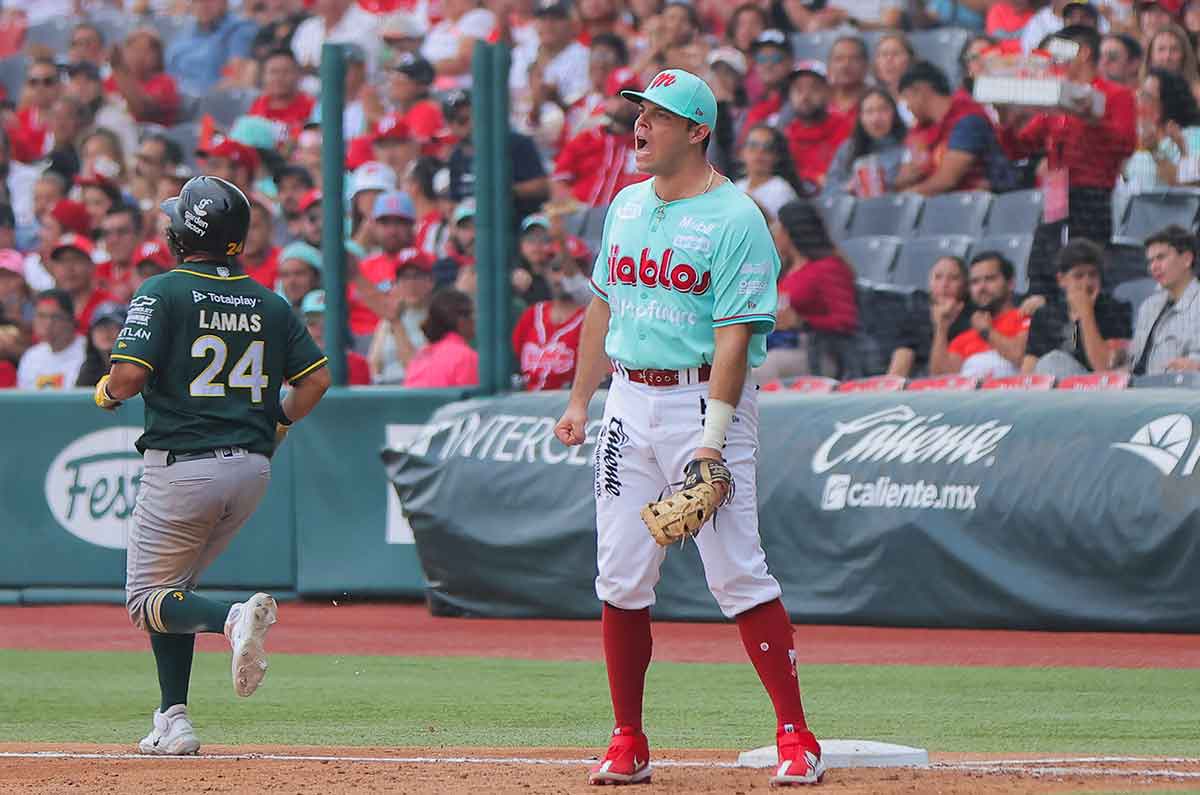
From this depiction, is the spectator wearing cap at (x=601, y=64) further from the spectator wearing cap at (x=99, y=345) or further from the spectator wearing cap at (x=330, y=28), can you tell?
the spectator wearing cap at (x=99, y=345)

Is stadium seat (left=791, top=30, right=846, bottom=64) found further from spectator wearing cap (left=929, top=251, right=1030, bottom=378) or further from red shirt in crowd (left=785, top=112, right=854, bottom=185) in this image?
spectator wearing cap (left=929, top=251, right=1030, bottom=378)

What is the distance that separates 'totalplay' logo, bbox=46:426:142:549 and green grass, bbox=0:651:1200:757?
8.57 feet

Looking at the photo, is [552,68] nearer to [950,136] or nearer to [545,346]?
[545,346]

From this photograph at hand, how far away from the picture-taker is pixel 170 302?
5.85 meters

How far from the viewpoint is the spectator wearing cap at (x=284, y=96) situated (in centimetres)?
1501

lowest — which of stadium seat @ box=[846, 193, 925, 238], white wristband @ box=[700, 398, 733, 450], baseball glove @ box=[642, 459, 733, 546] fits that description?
baseball glove @ box=[642, 459, 733, 546]

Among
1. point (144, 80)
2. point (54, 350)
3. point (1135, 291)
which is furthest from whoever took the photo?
point (144, 80)

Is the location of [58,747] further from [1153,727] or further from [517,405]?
[517,405]

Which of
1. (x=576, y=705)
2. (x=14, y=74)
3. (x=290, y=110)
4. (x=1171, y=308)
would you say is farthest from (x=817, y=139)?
(x=14, y=74)

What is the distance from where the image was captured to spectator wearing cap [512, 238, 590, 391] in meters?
10.8

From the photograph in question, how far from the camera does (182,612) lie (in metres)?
5.76

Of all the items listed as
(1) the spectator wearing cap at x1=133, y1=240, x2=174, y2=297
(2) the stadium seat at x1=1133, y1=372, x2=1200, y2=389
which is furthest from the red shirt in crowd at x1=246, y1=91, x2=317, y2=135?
(2) the stadium seat at x1=1133, y1=372, x2=1200, y2=389

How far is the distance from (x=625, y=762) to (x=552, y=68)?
10.1m

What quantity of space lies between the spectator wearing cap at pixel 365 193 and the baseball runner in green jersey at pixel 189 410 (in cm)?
546
